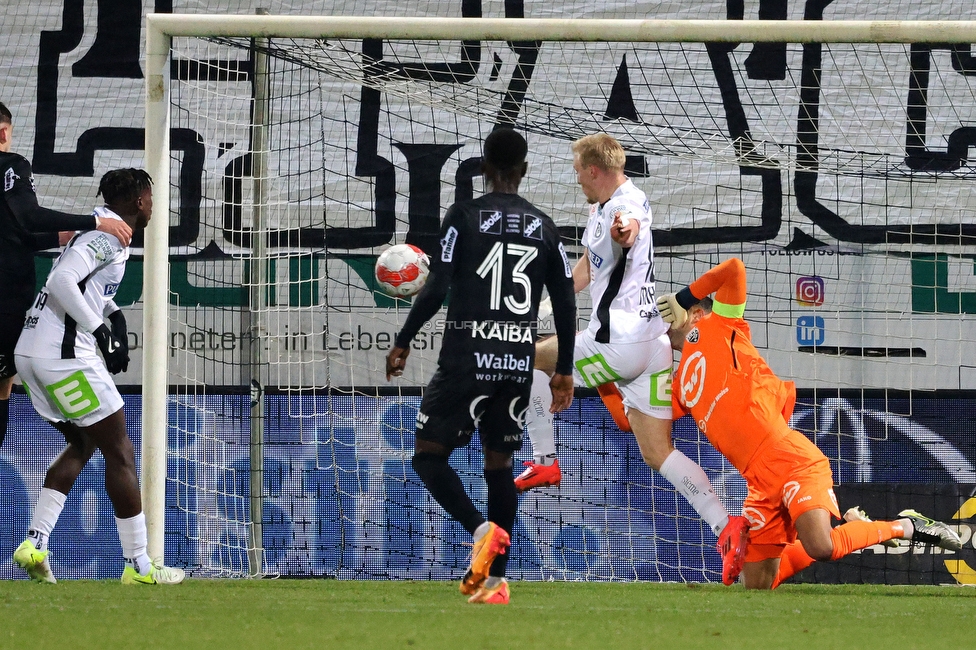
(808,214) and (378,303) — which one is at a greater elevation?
(808,214)

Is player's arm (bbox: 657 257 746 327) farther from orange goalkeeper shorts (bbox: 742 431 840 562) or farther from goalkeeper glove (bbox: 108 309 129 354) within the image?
goalkeeper glove (bbox: 108 309 129 354)

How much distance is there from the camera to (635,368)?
5.96 metres

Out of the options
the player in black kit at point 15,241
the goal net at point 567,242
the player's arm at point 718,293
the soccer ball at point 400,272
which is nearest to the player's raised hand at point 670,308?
the player's arm at point 718,293

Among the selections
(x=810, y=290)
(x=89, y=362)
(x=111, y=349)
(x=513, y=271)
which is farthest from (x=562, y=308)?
(x=810, y=290)

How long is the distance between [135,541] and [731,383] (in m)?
2.65

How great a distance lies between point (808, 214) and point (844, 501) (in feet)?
9.58

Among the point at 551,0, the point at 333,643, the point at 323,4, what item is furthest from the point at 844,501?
the point at 323,4

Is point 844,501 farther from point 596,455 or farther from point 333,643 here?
point 333,643

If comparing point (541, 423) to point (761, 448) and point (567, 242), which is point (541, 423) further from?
point (567, 242)

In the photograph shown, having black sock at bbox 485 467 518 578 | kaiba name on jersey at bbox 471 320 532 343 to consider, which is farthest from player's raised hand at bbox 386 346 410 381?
black sock at bbox 485 467 518 578

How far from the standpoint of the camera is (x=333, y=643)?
338 cm

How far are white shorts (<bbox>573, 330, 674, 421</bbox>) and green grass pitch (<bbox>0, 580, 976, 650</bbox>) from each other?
912 millimetres

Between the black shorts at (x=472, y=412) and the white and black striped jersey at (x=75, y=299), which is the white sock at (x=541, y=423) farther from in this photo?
the white and black striped jersey at (x=75, y=299)

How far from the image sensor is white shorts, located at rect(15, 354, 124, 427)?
202 inches
